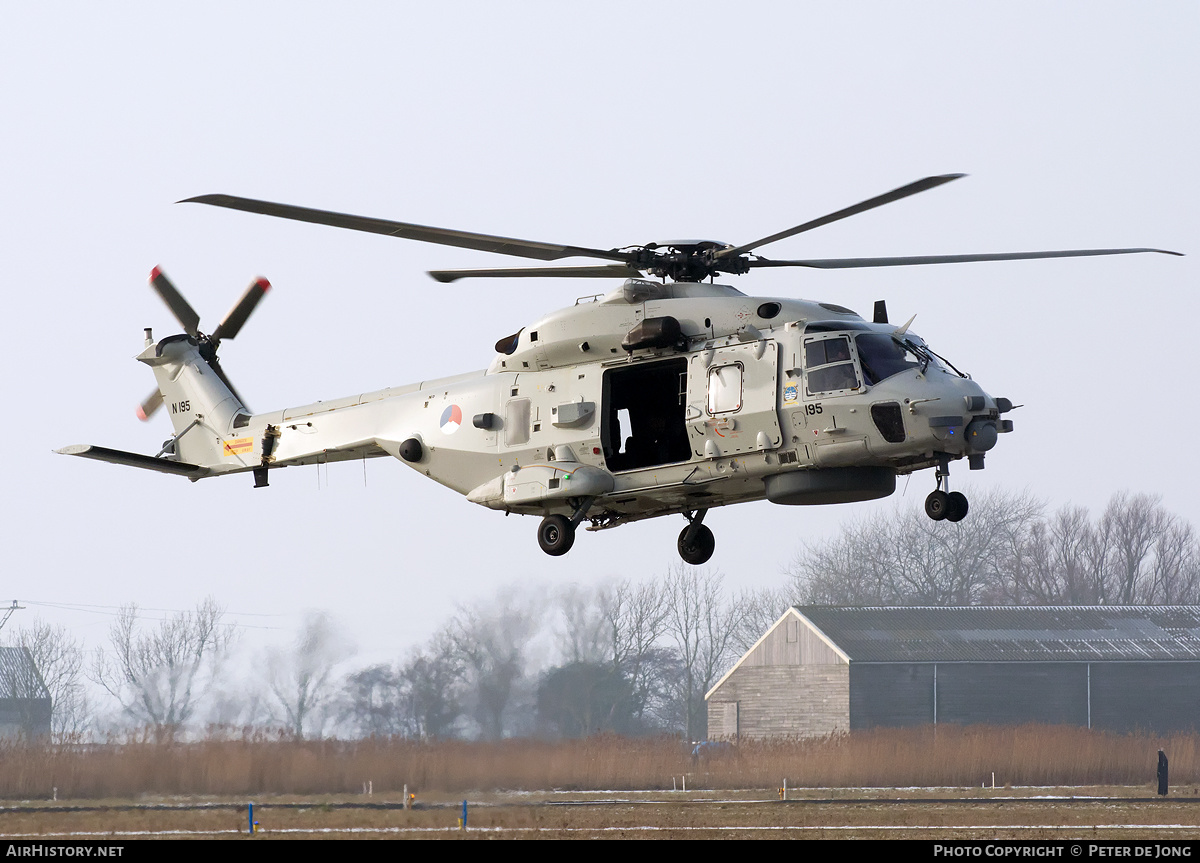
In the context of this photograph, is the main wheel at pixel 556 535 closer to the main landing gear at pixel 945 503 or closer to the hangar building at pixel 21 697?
the main landing gear at pixel 945 503

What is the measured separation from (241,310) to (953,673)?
112ft

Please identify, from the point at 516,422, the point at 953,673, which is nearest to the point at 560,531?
the point at 516,422

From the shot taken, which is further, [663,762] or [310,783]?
[663,762]

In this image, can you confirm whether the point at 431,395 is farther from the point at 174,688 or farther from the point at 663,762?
the point at 663,762

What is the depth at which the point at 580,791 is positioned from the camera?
132 feet

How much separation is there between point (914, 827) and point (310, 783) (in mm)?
13904

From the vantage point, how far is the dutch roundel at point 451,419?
22859 mm

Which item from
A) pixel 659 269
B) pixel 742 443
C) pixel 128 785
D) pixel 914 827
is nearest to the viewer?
pixel 742 443

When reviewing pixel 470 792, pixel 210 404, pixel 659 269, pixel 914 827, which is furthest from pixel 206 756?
pixel 659 269

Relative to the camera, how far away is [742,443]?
66.5 feet

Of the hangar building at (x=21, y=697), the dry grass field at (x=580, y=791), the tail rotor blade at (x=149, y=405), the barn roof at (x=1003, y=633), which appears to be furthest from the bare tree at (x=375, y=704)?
the barn roof at (x=1003, y=633)

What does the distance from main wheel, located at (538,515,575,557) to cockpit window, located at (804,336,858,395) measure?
393 centimetres

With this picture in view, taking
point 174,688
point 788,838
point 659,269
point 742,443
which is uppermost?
point 659,269

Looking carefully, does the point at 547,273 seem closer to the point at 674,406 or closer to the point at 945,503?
the point at 674,406
